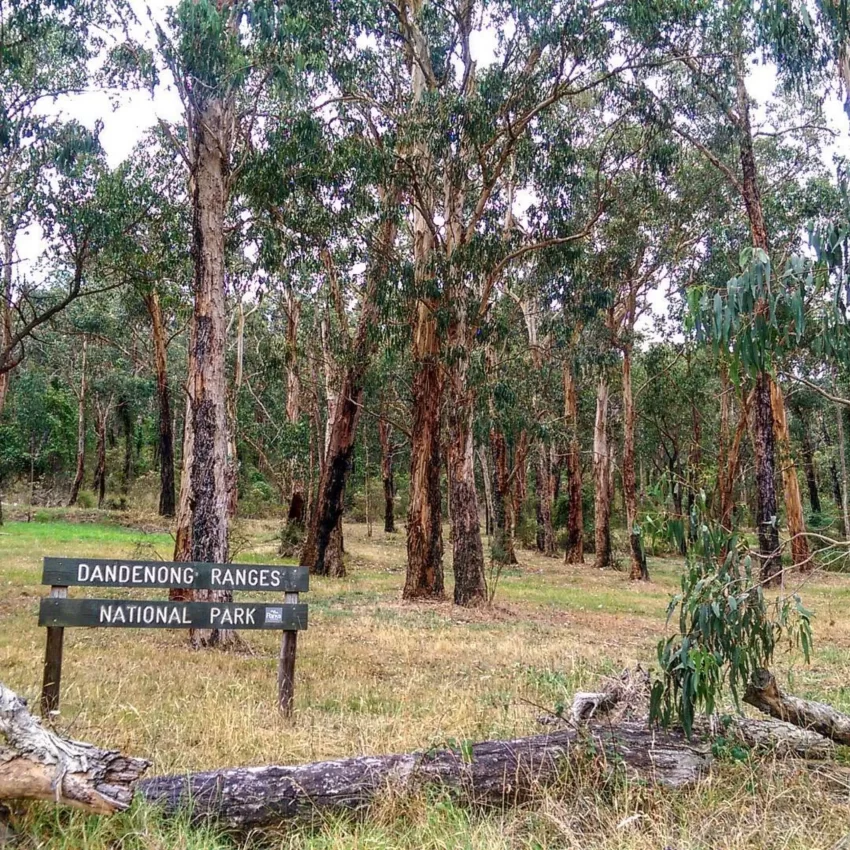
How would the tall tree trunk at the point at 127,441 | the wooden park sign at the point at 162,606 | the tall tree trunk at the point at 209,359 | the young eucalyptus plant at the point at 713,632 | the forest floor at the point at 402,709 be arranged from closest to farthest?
the forest floor at the point at 402,709 < the young eucalyptus plant at the point at 713,632 < the wooden park sign at the point at 162,606 < the tall tree trunk at the point at 209,359 < the tall tree trunk at the point at 127,441

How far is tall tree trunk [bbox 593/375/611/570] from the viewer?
23844 mm

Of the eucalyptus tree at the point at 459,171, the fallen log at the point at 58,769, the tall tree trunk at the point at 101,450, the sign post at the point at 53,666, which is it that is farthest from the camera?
the tall tree trunk at the point at 101,450

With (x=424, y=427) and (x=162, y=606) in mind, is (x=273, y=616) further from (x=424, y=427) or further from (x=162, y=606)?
(x=424, y=427)

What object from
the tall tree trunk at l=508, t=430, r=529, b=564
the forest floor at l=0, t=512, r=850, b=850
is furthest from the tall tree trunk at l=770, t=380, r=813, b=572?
the forest floor at l=0, t=512, r=850, b=850

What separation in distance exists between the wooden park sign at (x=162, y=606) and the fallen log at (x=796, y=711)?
304 cm

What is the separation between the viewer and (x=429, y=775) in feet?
12.4

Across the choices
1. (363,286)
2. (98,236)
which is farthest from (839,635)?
(98,236)

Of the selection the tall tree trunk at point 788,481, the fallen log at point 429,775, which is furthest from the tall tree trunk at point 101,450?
the fallen log at point 429,775

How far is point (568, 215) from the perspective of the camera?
16.5m

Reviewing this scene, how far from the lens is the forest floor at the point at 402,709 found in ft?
11.2

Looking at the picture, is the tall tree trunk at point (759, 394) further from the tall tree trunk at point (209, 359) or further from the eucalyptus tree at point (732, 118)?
the tall tree trunk at point (209, 359)

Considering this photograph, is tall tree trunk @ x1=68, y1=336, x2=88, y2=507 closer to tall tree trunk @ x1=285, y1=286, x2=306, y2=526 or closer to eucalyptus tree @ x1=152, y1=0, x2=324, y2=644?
tall tree trunk @ x1=285, y1=286, x2=306, y2=526

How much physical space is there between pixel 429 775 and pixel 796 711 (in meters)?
2.18

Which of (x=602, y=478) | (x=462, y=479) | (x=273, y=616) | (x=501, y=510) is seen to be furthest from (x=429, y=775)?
(x=501, y=510)
